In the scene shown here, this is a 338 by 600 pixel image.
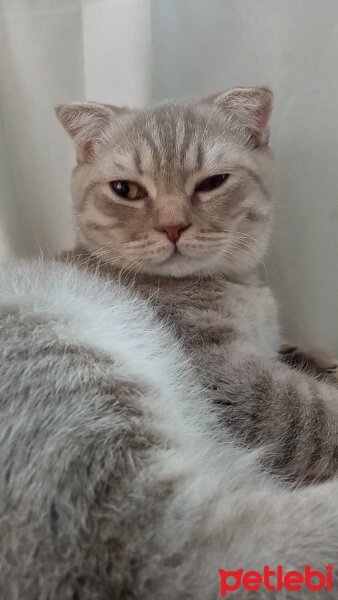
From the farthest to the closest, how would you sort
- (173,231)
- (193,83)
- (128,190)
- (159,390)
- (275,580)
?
(193,83)
(128,190)
(173,231)
(159,390)
(275,580)

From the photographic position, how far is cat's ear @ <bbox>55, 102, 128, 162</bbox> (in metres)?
1.25

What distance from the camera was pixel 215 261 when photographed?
3.91 ft

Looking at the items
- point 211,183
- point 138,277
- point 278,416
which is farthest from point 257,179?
point 278,416

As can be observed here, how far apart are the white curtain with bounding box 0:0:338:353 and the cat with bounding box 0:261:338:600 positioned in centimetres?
66

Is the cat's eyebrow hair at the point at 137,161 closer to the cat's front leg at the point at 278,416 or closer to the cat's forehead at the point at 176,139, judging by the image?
the cat's forehead at the point at 176,139

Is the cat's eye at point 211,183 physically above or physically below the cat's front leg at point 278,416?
above

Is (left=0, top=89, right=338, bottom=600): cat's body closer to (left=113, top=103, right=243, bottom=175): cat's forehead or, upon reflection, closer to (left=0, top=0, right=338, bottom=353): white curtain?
(left=113, top=103, right=243, bottom=175): cat's forehead

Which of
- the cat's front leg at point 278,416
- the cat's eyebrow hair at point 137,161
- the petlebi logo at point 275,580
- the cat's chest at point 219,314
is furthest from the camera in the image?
the cat's eyebrow hair at point 137,161

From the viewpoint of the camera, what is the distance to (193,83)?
4.85 ft

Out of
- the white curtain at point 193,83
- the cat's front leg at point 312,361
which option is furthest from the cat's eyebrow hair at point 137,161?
the cat's front leg at point 312,361

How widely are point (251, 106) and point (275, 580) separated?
93 cm

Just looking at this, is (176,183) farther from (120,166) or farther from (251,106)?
(251,106)

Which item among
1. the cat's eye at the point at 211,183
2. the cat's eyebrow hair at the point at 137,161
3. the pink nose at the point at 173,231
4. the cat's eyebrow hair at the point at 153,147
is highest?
the cat's eyebrow hair at the point at 153,147

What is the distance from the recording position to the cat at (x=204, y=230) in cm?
101
